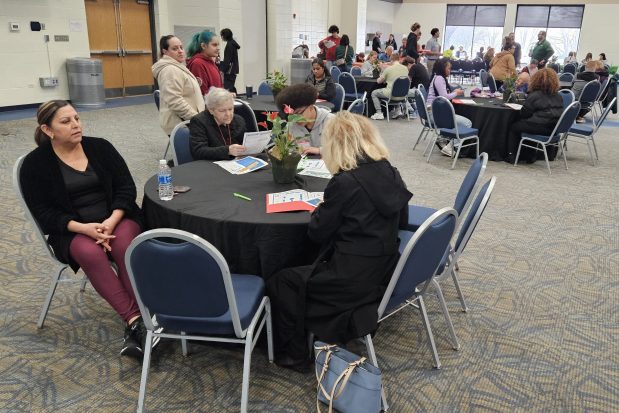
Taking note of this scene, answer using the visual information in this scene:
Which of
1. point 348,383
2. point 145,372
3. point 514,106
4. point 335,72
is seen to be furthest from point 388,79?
point 145,372

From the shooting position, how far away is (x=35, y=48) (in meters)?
8.25

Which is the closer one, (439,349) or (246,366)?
(246,366)

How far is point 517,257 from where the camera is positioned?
336 centimetres

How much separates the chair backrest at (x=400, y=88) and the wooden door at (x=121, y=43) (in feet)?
17.5

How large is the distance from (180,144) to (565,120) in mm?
4153

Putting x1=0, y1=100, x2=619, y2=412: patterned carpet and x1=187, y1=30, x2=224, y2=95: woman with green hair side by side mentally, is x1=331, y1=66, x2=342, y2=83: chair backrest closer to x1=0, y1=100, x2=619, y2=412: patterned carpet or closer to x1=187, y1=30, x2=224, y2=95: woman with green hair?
x1=187, y1=30, x2=224, y2=95: woman with green hair

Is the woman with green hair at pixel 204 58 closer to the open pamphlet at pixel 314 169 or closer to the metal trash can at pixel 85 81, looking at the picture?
the open pamphlet at pixel 314 169

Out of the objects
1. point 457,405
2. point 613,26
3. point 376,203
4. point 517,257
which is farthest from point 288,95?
point 613,26

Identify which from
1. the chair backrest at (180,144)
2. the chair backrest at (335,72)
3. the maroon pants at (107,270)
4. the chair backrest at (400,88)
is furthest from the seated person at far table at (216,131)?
the chair backrest at (335,72)

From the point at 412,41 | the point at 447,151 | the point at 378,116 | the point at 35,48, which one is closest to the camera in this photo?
the point at 447,151

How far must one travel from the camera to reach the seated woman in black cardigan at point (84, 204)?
2.22 meters

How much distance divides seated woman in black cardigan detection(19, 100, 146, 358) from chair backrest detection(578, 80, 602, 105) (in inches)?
303

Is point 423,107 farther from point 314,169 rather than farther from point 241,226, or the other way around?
point 241,226

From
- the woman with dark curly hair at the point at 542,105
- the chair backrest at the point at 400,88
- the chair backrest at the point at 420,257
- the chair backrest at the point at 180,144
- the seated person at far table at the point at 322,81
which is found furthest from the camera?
the chair backrest at the point at 400,88
